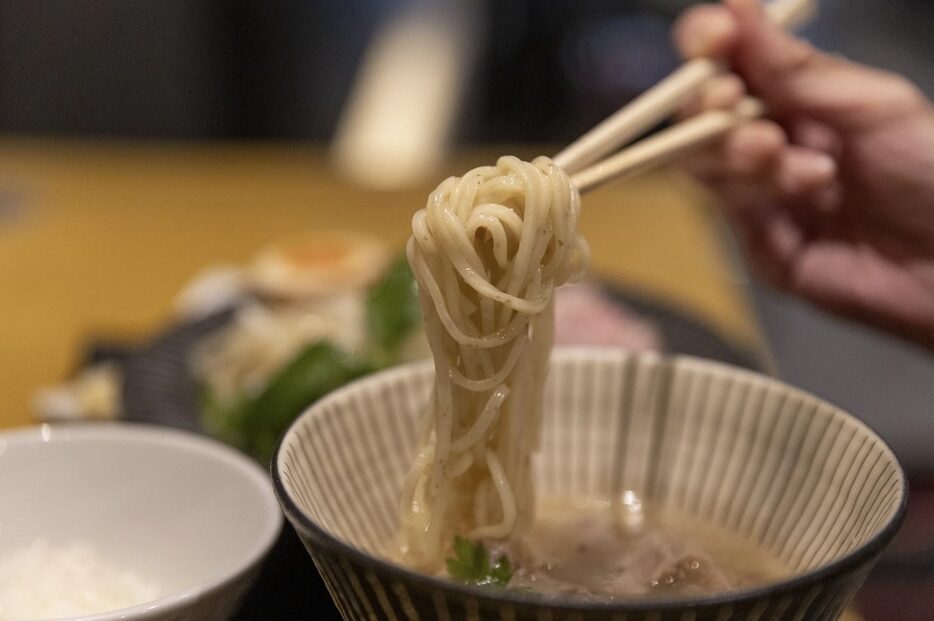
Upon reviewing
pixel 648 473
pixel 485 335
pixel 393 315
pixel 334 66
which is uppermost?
pixel 485 335

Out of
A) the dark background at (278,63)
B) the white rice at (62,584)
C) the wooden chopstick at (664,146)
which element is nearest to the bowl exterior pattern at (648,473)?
the wooden chopstick at (664,146)

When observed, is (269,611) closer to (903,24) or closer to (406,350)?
(406,350)

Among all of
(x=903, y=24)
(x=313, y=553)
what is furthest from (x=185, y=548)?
(x=903, y=24)

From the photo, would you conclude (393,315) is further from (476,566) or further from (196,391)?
(476,566)

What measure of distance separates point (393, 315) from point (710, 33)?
817 millimetres

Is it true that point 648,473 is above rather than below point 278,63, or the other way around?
above

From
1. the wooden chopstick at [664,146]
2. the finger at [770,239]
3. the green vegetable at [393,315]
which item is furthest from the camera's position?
the green vegetable at [393,315]

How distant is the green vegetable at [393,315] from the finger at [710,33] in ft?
2.33

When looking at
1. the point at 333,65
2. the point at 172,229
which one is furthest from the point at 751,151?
the point at 333,65

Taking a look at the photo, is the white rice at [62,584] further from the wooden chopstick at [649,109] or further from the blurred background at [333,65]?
the blurred background at [333,65]

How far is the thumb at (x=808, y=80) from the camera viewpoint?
1.39 m

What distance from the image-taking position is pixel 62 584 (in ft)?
3.59

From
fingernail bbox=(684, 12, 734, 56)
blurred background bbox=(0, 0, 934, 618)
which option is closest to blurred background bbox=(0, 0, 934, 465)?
blurred background bbox=(0, 0, 934, 618)

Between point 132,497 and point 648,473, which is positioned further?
point 132,497
